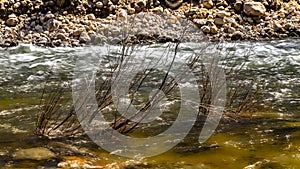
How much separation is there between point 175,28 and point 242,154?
25.2 feet

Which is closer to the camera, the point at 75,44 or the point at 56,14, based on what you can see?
the point at 75,44

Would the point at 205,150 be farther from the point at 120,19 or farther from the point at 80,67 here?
the point at 120,19

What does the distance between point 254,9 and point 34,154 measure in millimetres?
8916

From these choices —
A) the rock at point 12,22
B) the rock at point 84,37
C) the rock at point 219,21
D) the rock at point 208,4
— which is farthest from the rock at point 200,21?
the rock at point 12,22

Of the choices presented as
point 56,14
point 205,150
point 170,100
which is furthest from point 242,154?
point 56,14

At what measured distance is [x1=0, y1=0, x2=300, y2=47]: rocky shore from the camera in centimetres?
1090

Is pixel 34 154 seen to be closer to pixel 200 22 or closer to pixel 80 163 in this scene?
pixel 80 163

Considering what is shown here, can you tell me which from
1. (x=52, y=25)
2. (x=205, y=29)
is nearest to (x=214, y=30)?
(x=205, y=29)

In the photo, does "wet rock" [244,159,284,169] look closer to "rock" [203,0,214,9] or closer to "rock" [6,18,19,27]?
"rock" [203,0,214,9]

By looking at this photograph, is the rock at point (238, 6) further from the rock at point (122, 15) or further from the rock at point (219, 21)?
the rock at point (122, 15)

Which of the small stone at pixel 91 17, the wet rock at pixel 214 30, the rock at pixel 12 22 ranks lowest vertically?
the wet rock at pixel 214 30

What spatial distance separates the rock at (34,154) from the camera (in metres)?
3.81

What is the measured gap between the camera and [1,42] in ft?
34.7

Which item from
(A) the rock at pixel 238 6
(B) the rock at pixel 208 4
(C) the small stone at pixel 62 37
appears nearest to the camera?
(C) the small stone at pixel 62 37
